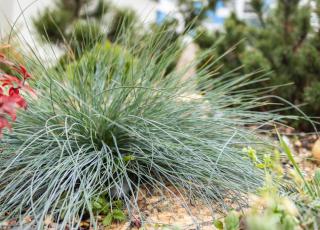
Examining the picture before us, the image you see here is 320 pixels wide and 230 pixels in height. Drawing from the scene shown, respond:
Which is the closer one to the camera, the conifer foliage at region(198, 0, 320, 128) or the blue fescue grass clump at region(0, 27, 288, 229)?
the blue fescue grass clump at region(0, 27, 288, 229)

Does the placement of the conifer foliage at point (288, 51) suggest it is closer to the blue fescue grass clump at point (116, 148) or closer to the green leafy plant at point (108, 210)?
the blue fescue grass clump at point (116, 148)

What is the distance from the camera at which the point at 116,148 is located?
1.92 metres

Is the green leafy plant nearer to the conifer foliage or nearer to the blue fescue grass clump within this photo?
the blue fescue grass clump

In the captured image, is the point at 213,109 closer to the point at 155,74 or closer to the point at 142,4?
the point at 155,74

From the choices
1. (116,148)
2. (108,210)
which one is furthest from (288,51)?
(108,210)

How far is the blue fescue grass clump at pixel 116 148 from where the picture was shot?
5.90 feet

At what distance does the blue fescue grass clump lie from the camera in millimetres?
1799

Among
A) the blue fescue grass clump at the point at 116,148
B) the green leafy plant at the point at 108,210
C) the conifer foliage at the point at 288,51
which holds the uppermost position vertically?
the conifer foliage at the point at 288,51

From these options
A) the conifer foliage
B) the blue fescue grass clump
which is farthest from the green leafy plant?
the conifer foliage

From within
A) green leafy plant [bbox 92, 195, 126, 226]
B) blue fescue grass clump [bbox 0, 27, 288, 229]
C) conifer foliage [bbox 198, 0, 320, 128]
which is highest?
conifer foliage [bbox 198, 0, 320, 128]

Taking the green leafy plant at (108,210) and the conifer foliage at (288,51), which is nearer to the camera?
the green leafy plant at (108,210)

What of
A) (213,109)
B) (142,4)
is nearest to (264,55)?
(213,109)

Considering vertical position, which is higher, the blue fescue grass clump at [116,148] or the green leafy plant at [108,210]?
the blue fescue grass clump at [116,148]

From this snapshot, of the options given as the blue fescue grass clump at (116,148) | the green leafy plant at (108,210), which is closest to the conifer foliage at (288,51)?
the blue fescue grass clump at (116,148)
